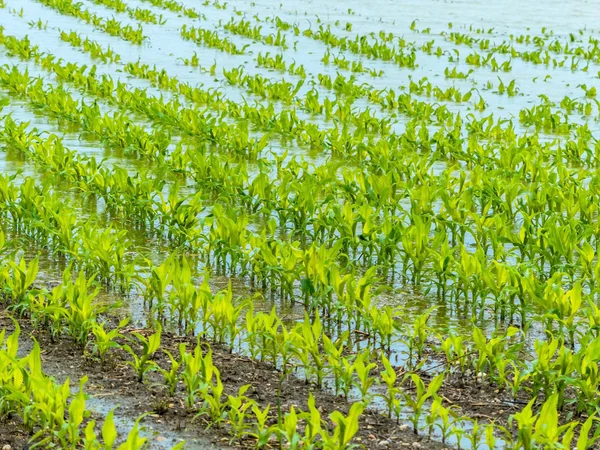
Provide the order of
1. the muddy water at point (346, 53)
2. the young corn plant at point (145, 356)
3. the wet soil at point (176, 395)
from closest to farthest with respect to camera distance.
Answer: the wet soil at point (176, 395) → the young corn plant at point (145, 356) → the muddy water at point (346, 53)

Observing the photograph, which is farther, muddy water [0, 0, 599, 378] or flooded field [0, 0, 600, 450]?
muddy water [0, 0, 599, 378]

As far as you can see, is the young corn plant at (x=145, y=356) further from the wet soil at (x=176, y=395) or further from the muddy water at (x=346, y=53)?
the muddy water at (x=346, y=53)

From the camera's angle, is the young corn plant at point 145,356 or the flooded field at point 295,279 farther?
the young corn plant at point 145,356

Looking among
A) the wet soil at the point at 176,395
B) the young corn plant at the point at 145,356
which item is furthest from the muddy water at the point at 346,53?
the young corn plant at the point at 145,356

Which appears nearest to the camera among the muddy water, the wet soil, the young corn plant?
the wet soil

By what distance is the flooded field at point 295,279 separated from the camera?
339cm

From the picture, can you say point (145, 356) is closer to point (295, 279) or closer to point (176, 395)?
point (176, 395)

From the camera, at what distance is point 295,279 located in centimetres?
496

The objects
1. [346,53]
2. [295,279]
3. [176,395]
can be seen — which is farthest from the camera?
[346,53]

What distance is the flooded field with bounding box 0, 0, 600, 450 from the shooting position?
133 inches

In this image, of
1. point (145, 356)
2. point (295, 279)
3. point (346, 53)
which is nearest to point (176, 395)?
point (145, 356)

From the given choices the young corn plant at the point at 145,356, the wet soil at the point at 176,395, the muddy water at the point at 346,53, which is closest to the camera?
the wet soil at the point at 176,395

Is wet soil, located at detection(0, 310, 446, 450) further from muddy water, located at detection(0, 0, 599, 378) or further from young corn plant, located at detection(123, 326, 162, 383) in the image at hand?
muddy water, located at detection(0, 0, 599, 378)

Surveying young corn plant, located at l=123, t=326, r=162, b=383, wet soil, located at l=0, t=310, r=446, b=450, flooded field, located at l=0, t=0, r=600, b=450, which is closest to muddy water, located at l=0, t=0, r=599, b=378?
flooded field, located at l=0, t=0, r=600, b=450
